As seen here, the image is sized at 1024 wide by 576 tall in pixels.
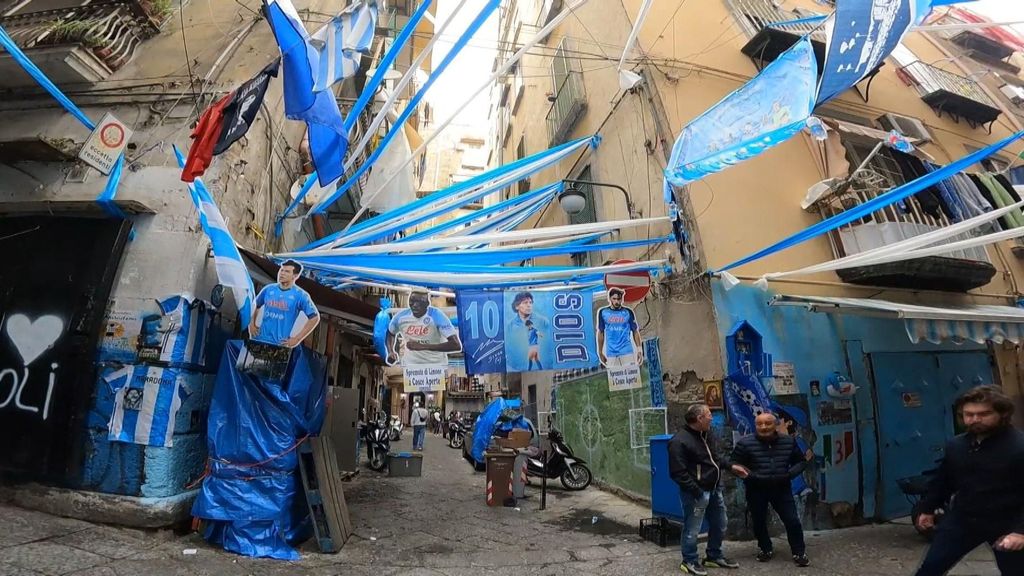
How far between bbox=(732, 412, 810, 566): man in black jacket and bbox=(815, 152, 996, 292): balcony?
11.4ft

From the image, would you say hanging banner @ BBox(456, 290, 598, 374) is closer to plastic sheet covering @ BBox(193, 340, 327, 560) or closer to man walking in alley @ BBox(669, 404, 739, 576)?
man walking in alley @ BBox(669, 404, 739, 576)

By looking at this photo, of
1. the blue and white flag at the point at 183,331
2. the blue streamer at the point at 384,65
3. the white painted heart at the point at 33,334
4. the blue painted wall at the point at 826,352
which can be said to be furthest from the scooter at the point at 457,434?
the white painted heart at the point at 33,334

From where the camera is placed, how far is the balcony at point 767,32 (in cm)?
770

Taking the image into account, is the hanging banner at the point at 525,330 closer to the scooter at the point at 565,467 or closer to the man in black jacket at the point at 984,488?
the scooter at the point at 565,467

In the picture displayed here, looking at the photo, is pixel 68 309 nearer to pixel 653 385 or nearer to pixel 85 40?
pixel 85 40

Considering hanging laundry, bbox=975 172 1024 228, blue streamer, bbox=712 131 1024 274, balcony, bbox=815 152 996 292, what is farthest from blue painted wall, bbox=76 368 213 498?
hanging laundry, bbox=975 172 1024 228

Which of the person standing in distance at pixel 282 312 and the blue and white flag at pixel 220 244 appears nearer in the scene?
the blue and white flag at pixel 220 244

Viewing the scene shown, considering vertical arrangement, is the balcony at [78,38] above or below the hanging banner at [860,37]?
above

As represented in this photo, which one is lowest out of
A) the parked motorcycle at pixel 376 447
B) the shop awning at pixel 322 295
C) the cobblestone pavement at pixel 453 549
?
the cobblestone pavement at pixel 453 549

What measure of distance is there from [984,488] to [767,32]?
23.6ft

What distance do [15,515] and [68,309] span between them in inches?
74.9

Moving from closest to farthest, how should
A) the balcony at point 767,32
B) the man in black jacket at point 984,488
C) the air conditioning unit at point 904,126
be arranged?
1. the man in black jacket at point 984,488
2. the balcony at point 767,32
3. the air conditioning unit at point 904,126

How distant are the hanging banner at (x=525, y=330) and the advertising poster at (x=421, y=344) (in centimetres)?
30

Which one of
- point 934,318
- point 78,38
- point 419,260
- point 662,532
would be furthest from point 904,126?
point 78,38
